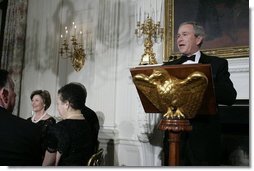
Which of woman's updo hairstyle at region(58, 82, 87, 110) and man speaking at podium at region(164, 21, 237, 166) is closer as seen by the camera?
man speaking at podium at region(164, 21, 237, 166)

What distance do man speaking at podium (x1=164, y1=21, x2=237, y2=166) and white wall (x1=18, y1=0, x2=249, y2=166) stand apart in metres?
0.59

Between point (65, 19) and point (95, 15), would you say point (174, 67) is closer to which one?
point (95, 15)

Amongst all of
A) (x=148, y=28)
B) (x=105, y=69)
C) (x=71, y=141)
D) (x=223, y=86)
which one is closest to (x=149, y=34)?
(x=148, y=28)

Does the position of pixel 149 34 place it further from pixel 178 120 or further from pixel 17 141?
pixel 17 141

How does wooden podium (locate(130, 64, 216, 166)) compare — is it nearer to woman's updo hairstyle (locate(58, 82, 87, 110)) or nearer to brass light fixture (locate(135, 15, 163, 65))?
woman's updo hairstyle (locate(58, 82, 87, 110))

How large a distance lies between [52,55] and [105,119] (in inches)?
29.2

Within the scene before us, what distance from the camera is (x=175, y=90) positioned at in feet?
4.26

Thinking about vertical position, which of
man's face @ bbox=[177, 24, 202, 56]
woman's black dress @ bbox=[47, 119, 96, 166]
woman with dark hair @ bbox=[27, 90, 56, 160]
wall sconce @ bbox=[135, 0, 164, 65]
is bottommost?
woman's black dress @ bbox=[47, 119, 96, 166]

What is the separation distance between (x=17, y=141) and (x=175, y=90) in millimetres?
947

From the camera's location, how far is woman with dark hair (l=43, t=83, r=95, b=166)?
5.61 feet

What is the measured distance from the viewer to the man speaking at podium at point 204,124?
1553 millimetres

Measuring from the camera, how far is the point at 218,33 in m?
2.14

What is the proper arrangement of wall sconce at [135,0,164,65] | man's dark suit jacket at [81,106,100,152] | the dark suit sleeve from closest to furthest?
1. the dark suit sleeve
2. man's dark suit jacket at [81,106,100,152]
3. wall sconce at [135,0,164,65]

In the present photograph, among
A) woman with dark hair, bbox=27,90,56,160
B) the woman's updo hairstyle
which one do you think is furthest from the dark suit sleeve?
woman with dark hair, bbox=27,90,56,160
